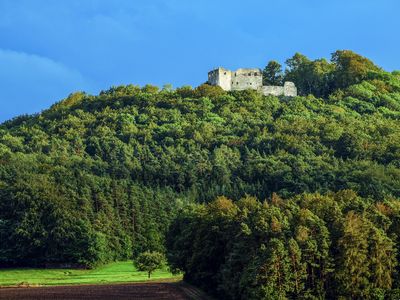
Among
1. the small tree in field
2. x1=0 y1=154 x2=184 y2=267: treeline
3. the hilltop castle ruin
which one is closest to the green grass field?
the small tree in field

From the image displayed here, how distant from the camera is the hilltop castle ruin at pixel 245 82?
191 metres

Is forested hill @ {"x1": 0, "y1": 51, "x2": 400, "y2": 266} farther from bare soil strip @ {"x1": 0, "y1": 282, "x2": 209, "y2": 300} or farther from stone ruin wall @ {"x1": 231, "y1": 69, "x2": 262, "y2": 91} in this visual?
bare soil strip @ {"x1": 0, "y1": 282, "x2": 209, "y2": 300}

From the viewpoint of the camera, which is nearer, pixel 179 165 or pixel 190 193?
pixel 190 193

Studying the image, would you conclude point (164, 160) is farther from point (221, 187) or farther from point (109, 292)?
point (109, 292)

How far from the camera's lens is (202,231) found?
84.8 metres

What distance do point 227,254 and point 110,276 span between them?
96.7 ft

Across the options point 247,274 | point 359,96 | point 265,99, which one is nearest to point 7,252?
point 247,274

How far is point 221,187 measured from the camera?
14375 cm

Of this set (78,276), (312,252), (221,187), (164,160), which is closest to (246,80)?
(164,160)

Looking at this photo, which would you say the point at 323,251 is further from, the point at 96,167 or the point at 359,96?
the point at 359,96

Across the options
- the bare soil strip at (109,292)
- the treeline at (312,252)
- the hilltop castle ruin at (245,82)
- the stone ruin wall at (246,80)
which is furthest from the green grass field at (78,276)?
the stone ruin wall at (246,80)

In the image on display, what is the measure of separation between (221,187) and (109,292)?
6555 centimetres

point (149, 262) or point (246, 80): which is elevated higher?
point (246, 80)

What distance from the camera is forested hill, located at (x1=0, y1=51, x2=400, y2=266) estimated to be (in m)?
126
